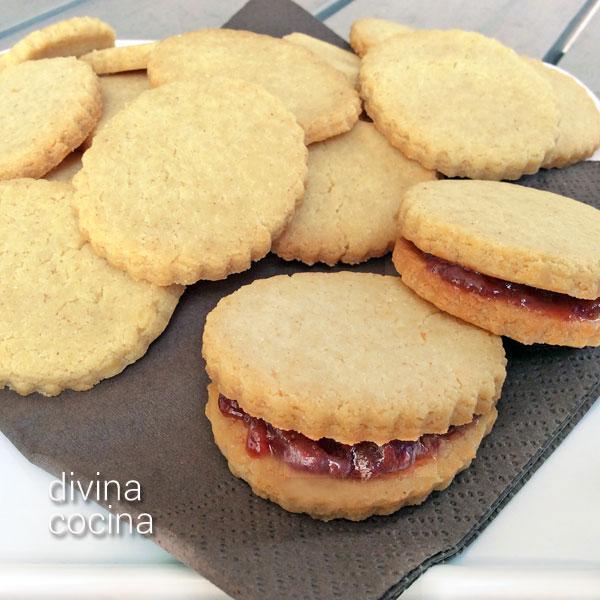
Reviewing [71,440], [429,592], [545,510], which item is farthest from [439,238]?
[71,440]

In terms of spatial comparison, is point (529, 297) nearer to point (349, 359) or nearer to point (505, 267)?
point (505, 267)

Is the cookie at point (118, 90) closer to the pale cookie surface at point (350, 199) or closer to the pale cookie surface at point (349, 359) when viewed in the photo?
the pale cookie surface at point (350, 199)

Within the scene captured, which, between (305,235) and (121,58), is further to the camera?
(121,58)

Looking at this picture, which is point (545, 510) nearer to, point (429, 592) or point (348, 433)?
point (429, 592)

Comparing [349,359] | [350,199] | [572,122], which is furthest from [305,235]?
[572,122]

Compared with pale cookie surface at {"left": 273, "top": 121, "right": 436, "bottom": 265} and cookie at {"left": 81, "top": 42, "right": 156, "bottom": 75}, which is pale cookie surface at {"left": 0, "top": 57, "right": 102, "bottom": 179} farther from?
pale cookie surface at {"left": 273, "top": 121, "right": 436, "bottom": 265}

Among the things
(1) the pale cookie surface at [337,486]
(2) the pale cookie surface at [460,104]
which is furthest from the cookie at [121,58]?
(1) the pale cookie surface at [337,486]
